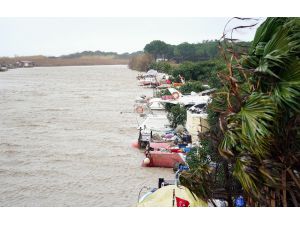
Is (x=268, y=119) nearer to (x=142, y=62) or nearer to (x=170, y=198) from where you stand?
(x=170, y=198)

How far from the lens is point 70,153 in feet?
27.6

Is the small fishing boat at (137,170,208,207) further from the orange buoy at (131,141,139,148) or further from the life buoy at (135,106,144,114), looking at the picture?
the life buoy at (135,106,144,114)

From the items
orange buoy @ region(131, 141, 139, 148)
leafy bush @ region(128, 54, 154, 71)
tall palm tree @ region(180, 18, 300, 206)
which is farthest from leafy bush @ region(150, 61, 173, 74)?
tall palm tree @ region(180, 18, 300, 206)

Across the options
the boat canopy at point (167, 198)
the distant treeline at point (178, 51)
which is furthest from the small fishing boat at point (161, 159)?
the distant treeline at point (178, 51)

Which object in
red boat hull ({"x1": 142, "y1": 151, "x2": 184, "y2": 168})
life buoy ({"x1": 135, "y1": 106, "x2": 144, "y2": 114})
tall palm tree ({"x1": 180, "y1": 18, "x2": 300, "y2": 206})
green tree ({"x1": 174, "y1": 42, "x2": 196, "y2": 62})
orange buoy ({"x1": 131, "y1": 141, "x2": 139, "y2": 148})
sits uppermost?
tall palm tree ({"x1": 180, "y1": 18, "x2": 300, "y2": 206})

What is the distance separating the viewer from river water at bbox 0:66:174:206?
243 inches

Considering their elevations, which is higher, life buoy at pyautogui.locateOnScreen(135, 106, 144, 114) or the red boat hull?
the red boat hull

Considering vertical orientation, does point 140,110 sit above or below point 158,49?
below

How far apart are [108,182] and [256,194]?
208 inches

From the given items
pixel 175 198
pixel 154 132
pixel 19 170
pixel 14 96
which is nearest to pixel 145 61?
pixel 14 96

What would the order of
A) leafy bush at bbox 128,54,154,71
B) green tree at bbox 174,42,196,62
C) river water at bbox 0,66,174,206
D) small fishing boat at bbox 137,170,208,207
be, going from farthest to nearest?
leafy bush at bbox 128,54,154,71 → green tree at bbox 174,42,196,62 → river water at bbox 0,66,174,206 → small fishing boat at bbox 137,170,208,207

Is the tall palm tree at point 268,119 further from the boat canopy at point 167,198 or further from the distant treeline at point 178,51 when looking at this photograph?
the distant treeline at point 178,51

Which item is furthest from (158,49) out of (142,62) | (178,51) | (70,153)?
(70,153)
